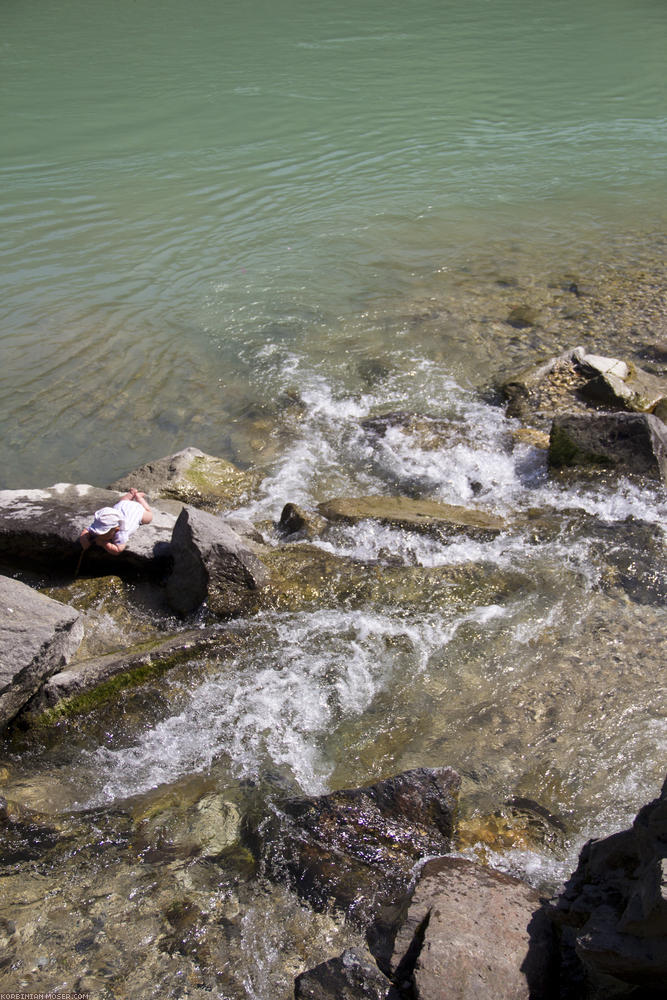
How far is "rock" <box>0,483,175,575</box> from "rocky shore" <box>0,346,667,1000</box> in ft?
0.05

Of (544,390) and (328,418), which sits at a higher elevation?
(544,390)

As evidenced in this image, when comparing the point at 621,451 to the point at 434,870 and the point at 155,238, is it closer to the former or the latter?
the point at 434,870

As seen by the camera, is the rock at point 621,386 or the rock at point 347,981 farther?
the rock at point 621,386

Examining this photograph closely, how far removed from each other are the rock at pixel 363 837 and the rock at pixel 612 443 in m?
4.17

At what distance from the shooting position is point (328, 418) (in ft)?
30.6

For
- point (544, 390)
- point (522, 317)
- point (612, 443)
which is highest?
point (522, 317)

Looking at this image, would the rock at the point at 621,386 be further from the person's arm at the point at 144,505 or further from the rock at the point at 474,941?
the rock at the point at 474,941

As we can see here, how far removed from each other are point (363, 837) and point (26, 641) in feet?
8.19

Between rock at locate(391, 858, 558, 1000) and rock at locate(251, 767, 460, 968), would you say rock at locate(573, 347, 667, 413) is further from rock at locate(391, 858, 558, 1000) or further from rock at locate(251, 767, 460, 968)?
rock at locate(391, 858, 558, 1000)

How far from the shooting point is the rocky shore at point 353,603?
3.51 m

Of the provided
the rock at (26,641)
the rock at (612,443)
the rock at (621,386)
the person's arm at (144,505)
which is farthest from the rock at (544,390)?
the rock at (26,641)

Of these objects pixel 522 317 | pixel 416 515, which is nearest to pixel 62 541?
pixel 416 515

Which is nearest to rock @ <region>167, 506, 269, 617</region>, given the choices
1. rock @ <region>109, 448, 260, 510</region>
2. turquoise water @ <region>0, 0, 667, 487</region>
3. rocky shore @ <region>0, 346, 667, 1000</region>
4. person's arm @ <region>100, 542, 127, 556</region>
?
rocky shore @ <region>0, 346, 667, 1000</region>

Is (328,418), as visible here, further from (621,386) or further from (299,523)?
(621,386)
